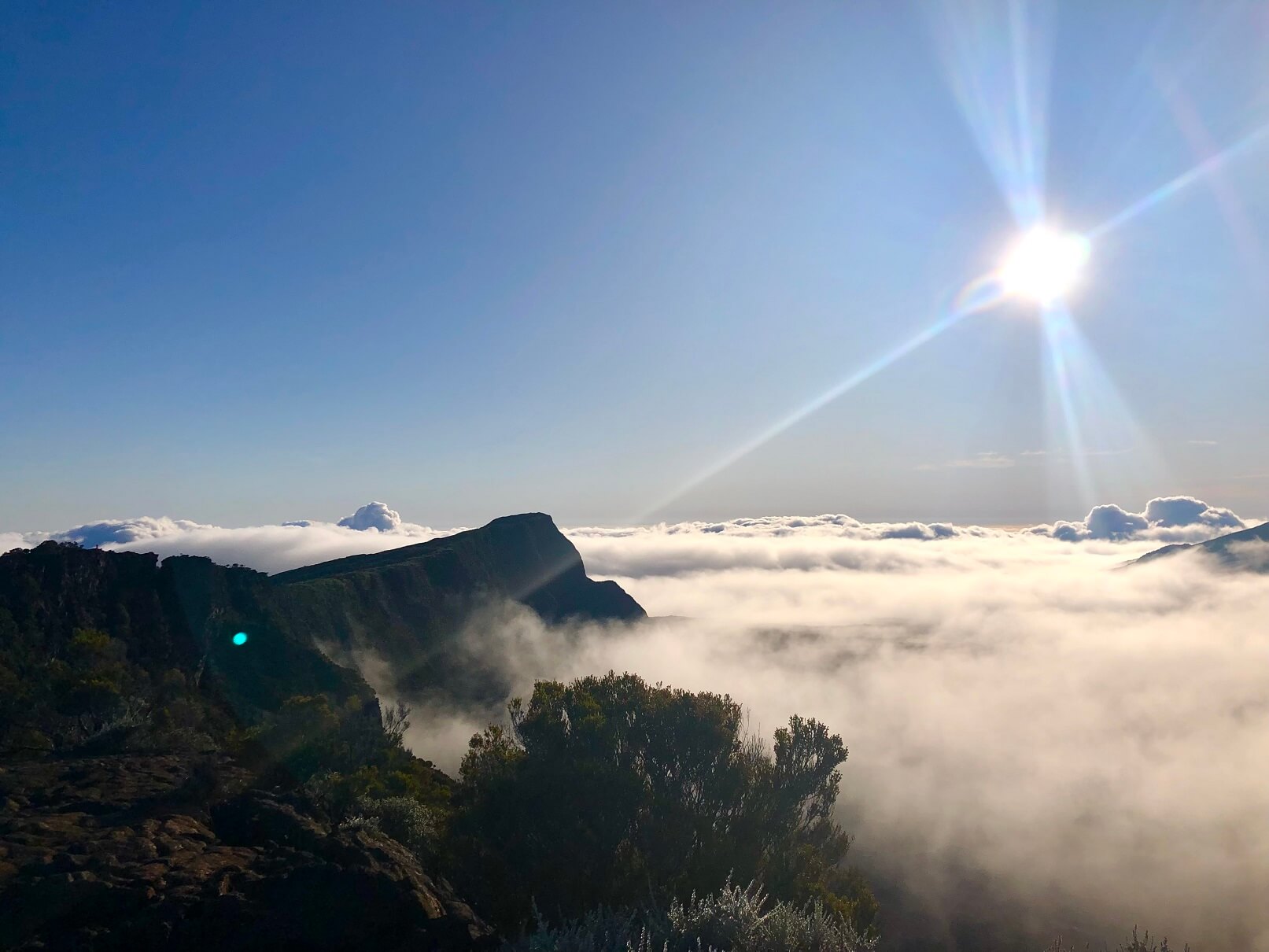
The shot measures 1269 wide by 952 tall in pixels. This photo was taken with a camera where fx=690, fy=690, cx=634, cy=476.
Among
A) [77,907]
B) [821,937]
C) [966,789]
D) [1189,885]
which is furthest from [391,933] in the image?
[966,789]

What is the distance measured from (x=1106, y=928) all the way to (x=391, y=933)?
79.3 m

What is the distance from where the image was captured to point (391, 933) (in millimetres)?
10281

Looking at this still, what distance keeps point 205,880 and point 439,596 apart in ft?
328

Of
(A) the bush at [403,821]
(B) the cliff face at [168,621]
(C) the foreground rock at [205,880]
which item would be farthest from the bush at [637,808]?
(B) the cliff face at [168,621]

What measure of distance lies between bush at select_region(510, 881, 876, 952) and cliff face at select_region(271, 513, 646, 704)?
6099 centimetres

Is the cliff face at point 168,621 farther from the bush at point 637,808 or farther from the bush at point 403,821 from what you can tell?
the bush at point 637,808

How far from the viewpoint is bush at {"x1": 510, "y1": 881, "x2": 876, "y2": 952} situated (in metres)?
10.8

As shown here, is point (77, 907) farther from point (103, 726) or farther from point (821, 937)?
point (103, 726)

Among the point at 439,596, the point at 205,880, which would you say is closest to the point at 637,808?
the point at 205,880

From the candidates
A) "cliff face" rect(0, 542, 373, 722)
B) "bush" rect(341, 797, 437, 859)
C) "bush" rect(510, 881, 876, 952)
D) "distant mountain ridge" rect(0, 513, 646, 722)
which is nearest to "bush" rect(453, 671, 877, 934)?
"bush" rect(341, 797, 437, 859)

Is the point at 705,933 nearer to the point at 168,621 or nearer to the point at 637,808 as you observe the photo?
the point at 637,808

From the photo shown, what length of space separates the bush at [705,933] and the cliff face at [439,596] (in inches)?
2401

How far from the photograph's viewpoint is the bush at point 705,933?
35.3 feet

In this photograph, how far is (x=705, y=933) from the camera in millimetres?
11586
